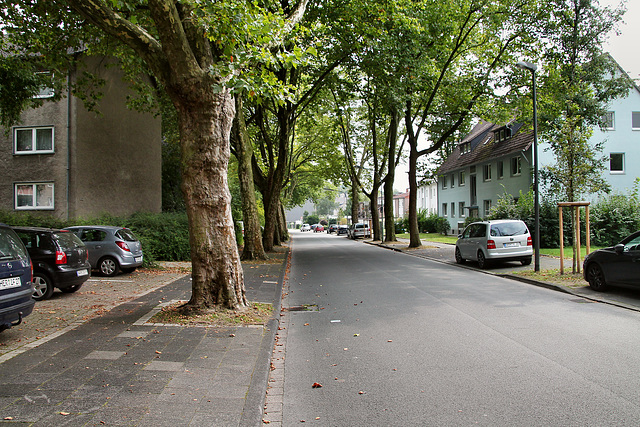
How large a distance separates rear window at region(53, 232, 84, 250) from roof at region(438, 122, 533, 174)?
24492 mm

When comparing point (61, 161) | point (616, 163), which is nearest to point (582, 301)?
point (61, 161)

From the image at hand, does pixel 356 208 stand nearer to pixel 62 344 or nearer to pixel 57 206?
pixel 57 206

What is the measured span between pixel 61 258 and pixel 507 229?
13.3 metres

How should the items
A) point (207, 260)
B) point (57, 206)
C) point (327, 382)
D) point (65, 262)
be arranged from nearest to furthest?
point (327, 382), point (207, 260), point (65, 262), point (57, 206)

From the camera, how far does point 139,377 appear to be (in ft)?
14.9

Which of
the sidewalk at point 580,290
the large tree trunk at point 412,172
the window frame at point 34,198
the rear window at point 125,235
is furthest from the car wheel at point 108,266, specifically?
the large tree trunk at point 412,172

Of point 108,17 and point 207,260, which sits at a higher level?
point 108,17

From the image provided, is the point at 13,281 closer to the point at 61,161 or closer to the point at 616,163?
the point at 61,161

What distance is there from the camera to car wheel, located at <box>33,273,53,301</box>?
942 centimetres

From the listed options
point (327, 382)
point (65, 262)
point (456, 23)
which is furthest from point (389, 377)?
point (456, 23)

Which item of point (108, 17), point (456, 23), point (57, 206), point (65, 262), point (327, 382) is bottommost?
point (327, 382)

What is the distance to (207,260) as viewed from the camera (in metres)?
7.30

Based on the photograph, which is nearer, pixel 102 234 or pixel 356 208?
pixel 102 234

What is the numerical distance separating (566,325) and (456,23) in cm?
1733
